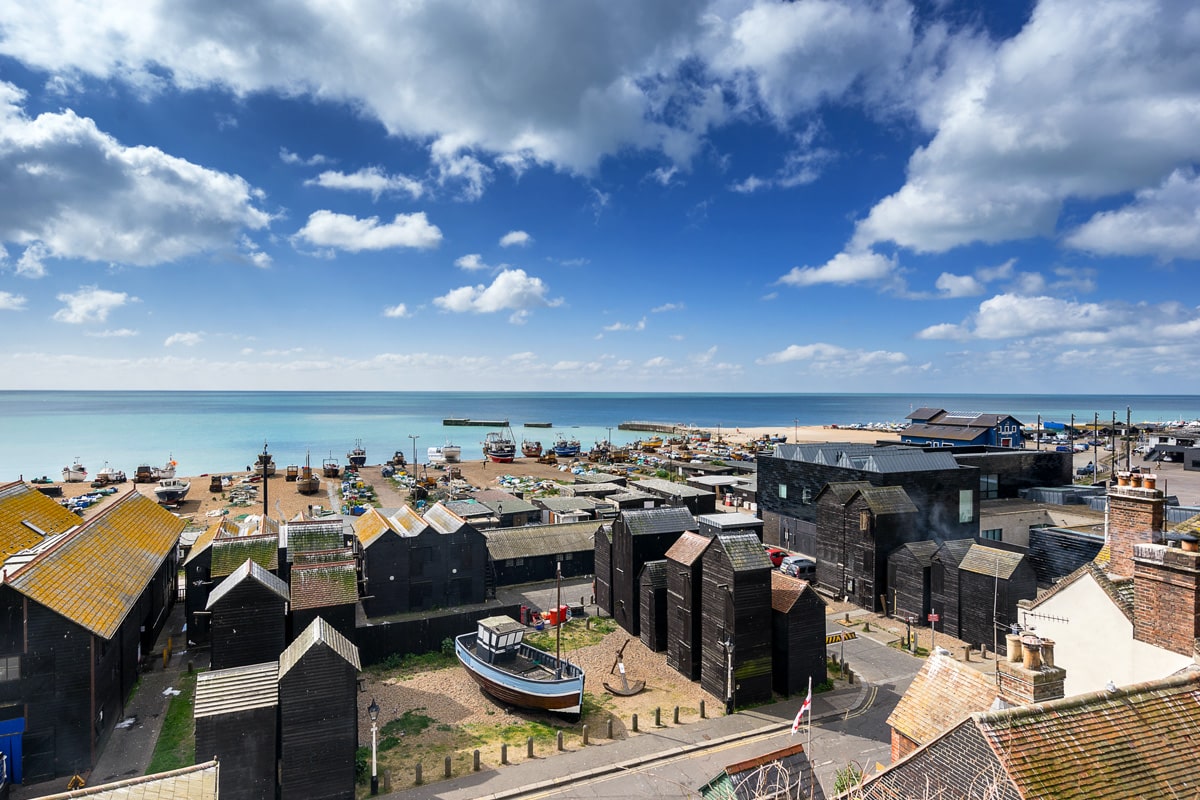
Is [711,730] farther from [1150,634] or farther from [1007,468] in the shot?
[1007,468]

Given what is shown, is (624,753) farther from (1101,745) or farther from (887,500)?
(887,500)

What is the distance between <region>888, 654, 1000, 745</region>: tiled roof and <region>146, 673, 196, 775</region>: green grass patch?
24.1 metres

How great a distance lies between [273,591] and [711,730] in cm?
1927

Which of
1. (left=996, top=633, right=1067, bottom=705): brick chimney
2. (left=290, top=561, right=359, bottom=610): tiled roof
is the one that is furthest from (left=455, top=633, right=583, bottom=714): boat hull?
(left=996, top=633, right=1067, bottom=705): brick chimney

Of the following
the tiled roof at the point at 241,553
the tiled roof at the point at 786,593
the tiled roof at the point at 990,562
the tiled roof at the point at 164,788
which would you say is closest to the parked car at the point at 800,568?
the tiled roof at the point at 990,562

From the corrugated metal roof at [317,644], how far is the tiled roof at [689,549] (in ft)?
50.7

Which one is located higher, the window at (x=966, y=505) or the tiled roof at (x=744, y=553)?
the tiled roof at (x=744, y=553)

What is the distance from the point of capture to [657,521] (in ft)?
122

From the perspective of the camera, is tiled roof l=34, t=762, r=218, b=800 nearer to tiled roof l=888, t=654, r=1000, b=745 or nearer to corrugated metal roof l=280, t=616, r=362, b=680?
corrugated metal roof l=280, t=616, r=362, b=680

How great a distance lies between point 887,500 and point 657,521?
1601 centimetres

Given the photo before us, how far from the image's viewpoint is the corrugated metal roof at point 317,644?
20.0 meters

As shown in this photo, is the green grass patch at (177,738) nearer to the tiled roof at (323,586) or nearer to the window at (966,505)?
the tiled roof at (323,586)

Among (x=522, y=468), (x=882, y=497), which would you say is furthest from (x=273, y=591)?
(x=522, y=468)

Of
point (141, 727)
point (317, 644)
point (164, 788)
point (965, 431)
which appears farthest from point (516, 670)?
point (965, 431)
